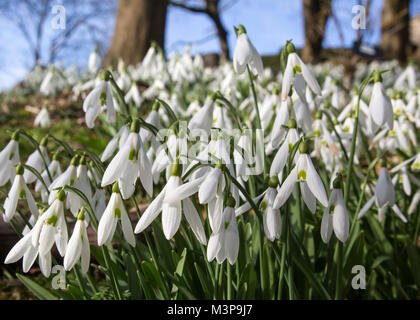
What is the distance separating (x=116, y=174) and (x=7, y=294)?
154 cm

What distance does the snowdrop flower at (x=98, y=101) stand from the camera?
1537 mm

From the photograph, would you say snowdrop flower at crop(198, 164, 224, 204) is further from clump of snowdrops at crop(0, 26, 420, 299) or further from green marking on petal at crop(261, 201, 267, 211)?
green marking on petal at crop(261, 201, 267, 211)

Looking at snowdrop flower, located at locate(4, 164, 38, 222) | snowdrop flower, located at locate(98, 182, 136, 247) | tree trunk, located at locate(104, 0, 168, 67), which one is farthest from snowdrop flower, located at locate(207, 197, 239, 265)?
tree trunk, located at locate(104, 0, 168, 67)

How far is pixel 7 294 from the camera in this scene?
2.25 m

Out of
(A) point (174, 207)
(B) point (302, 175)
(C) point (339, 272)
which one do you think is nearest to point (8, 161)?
(A) point (174, 207)

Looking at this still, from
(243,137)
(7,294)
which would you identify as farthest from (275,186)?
(7,294)

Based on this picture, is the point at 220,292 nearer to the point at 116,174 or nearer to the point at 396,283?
the point at 116,174

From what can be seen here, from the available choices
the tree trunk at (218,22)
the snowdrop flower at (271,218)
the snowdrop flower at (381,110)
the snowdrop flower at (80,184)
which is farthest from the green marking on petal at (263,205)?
the tree trunk at (218,22)

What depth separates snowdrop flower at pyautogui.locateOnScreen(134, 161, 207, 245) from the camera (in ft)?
3.34

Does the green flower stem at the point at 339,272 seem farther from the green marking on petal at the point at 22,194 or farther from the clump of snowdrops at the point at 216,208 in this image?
the green marking on petal at the point at 22,194

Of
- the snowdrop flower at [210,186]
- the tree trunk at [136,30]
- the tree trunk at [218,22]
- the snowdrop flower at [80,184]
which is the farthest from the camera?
the tree trunk at [218,22]

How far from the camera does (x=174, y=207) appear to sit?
1056 mm

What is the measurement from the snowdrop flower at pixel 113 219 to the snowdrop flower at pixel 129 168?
0.04 m
